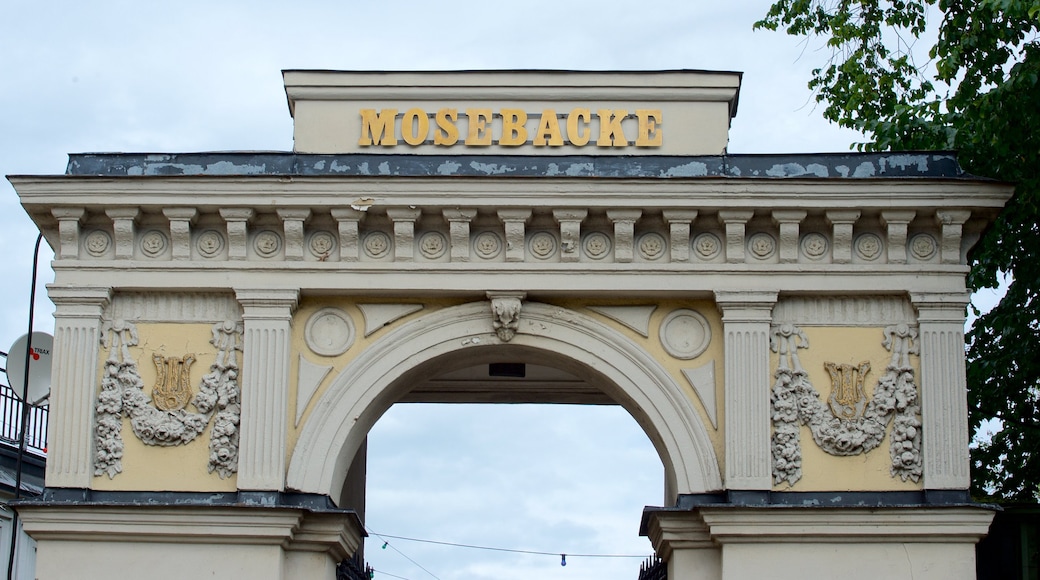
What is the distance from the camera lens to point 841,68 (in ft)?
72.4

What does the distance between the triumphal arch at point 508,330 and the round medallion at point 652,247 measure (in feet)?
0.10

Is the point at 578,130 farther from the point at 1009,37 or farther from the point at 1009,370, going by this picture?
the point at 1009,370

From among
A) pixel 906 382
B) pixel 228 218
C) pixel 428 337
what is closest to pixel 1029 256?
pixel 906 382

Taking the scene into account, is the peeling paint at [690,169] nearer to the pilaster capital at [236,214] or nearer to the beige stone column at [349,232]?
the beige stone column at [349,232]

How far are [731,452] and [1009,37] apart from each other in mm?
6015

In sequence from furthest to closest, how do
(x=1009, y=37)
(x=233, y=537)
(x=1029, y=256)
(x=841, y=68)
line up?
1. (x=841, y=68)
2. (x=1029, y=256)
3. (x=1009, y=37)
4. (x=233, y=537)

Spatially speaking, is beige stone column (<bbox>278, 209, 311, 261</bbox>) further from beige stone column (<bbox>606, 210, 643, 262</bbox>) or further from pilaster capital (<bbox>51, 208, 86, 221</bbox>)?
beige stone column (<bbox>606, 210, 643, 262</bbox>)

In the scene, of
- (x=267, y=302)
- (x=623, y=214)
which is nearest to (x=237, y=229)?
(x=267, y=302)

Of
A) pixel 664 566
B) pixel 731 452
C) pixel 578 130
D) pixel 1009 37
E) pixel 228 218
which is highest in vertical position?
pixel 1009 37

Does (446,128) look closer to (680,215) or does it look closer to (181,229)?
(680,215)

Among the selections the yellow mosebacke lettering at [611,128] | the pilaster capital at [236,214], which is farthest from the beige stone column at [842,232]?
the pilaster capital at [236,214]

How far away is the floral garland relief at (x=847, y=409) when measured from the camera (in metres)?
16.1

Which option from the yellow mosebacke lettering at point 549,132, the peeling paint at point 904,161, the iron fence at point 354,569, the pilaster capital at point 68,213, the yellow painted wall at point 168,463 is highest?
the yellow mosebacke lettering at point 549,132

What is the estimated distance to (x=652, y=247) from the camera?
16.7m
